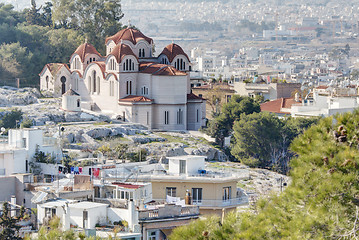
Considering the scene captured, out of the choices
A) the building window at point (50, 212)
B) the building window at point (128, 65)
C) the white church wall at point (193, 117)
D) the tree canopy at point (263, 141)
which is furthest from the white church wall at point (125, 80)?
the building window at point (50, 212)

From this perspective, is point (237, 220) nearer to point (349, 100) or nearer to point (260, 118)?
point (260, 118)

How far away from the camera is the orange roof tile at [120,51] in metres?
50.2

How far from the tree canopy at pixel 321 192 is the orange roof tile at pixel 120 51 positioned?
32.8 meters

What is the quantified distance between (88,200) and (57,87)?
31.0 m

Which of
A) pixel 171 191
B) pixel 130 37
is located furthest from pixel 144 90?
pixel 171 191

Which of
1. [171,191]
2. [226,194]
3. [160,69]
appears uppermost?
[160,69]

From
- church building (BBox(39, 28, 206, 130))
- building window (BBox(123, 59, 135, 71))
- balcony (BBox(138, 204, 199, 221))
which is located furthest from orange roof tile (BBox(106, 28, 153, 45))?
balcony (BBox(138, 204, 199, 221))

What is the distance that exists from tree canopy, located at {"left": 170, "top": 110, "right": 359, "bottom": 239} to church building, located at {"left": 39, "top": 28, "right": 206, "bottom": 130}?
31294 millimetres

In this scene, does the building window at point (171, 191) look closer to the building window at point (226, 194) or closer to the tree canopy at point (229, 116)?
the building window at point (226, 194)

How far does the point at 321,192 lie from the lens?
1648 cm

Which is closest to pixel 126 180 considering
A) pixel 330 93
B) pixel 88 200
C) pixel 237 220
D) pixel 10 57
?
pixel 88 200

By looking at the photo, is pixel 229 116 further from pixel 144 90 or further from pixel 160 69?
pixel 144 90

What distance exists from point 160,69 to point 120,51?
7.48ft

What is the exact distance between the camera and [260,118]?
1923 inches
